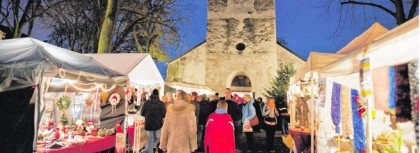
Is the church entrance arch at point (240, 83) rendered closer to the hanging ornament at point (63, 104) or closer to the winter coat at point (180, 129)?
the hanging ornament at point (63, 104)

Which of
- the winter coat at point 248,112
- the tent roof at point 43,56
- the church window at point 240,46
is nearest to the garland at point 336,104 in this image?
the winter coat at point 248,112

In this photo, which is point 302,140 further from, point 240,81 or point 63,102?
point 240,81

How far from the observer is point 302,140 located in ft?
28.0

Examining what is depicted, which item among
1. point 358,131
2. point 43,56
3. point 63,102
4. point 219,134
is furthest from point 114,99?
point 358,131

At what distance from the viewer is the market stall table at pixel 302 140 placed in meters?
8.38

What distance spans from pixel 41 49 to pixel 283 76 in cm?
2059

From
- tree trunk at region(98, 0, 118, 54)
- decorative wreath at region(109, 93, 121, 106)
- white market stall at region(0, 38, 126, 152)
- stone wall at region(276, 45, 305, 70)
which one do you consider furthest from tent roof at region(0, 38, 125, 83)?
stone wall at region(276, 45, 305, 70)

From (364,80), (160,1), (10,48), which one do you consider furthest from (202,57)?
(364,80)

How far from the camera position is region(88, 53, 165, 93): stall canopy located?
987cm

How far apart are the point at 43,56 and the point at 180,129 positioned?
2681 mm

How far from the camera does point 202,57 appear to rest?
27.6 meters

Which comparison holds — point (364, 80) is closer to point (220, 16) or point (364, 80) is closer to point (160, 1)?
point (160, 1)

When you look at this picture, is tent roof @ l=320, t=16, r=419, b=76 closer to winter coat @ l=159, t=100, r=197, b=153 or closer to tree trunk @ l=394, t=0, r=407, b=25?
winter coat @ l=159, t=100, r=197, b=153

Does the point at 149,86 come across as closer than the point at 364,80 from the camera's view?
No
